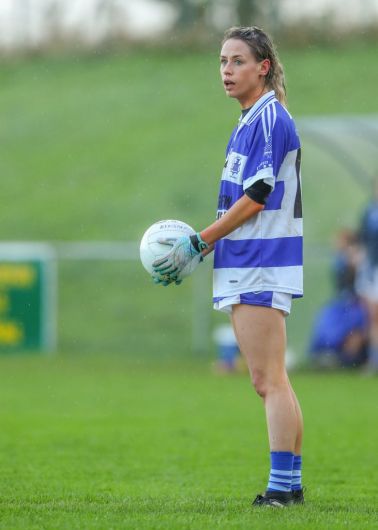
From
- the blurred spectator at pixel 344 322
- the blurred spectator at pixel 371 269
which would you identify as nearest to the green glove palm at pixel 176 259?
the blurred spectator at pixel 371 269

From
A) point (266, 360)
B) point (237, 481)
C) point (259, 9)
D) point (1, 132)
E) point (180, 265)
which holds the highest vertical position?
point (259, 9)

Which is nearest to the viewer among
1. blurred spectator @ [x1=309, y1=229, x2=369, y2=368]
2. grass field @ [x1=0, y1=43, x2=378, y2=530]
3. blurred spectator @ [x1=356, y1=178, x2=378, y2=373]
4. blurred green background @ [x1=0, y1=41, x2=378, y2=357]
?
grass field @ [x1=0, y1=43, x2=378, y2=530]

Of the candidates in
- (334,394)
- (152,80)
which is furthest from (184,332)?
(152,80)

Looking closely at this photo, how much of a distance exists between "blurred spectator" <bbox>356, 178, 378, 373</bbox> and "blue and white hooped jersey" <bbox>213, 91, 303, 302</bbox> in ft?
29.8

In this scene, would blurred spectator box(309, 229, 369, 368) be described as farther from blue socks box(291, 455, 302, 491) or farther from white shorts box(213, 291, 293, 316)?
white shorts box(213, 291, 293, 316)

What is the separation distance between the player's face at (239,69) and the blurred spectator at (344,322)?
33.7 feet

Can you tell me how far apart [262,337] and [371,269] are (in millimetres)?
9833

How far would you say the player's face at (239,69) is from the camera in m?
6.20

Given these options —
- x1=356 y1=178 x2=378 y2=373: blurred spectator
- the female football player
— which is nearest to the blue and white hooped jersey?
the female football player

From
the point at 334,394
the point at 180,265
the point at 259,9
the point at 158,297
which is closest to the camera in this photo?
the point at 180,265

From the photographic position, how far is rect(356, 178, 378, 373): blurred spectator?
1547cm

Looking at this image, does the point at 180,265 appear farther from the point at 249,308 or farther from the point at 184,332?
the point at 184,332

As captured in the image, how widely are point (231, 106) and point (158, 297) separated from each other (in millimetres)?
11888

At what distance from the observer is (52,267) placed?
1877 cm
